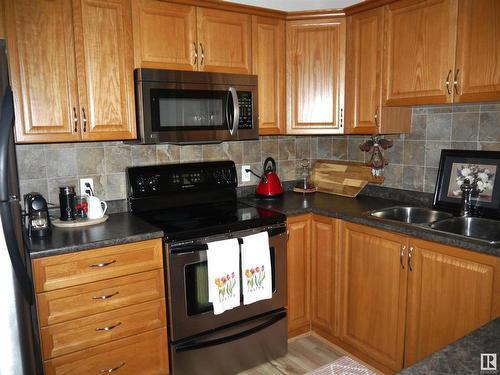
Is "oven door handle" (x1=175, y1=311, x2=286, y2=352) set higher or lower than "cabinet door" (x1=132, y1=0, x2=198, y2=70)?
lower

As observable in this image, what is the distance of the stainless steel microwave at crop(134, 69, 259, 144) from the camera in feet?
7.38

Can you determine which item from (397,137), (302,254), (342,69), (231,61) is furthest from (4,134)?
(397,137)

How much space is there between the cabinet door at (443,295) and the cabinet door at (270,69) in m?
1.24

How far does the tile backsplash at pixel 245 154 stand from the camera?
2.28 meters

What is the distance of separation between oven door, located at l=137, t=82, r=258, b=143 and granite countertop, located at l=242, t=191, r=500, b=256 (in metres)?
0.52

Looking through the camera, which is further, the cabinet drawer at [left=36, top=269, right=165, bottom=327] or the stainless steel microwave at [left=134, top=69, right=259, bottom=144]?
the stainless steel microwave at [left=134, top=69, right=259, bottom=144]

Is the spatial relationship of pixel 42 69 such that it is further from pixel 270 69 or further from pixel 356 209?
pixel 356 209

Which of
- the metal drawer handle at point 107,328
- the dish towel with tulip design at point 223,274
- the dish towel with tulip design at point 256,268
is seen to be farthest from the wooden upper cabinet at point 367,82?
the metal drawer handle at point 107,328

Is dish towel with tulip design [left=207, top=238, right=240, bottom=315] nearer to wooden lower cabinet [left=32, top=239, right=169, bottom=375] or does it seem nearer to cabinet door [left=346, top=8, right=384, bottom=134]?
wooden lower cabinet [left=32, top=239, right=169, bottom=375]

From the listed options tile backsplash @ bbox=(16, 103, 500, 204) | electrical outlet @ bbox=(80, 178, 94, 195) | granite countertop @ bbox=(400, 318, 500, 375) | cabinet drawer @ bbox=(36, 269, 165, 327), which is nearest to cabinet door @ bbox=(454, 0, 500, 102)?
tile backsplash @ bbox=(16, 103, 500, 204)

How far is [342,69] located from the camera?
2709mm

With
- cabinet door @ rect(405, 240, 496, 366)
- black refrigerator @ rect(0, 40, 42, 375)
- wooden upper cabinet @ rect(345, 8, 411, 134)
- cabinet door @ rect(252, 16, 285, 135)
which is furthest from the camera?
cabinet door @ rect(252, 16, 285, 135)

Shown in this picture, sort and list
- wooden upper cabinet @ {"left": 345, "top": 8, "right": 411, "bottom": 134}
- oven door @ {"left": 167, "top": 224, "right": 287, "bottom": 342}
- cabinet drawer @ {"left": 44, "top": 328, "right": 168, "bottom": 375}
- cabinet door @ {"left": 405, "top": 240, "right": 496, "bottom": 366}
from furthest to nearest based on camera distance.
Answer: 1. wooden upper cabinet @ {"left": 345, "top": 8, "right": 411, "bottom": 134}
2. oven door @ {"left": 167, "top": 224, "right": 287, "bottom": 342}
3. cabinet drawer @ {"left": 44, "top": 328, "right": 168, "bottom": 375}
4. cabinet door @ {"left": 405, "top": 240, "right": 496, "bottom": 366}

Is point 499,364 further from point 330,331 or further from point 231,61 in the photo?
point 231,61
